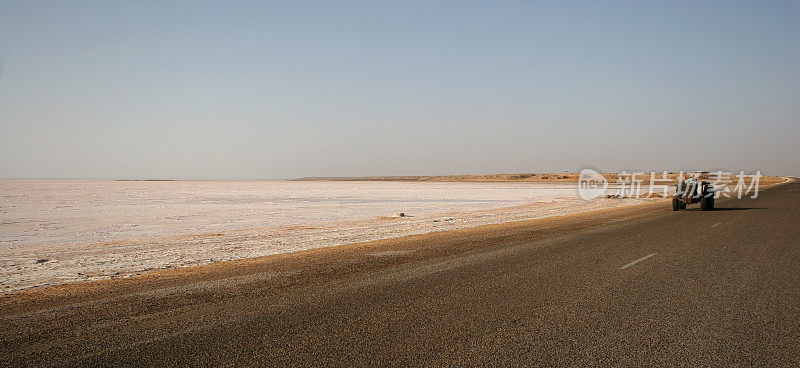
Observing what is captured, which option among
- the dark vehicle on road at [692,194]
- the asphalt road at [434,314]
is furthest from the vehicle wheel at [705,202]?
the asphalt road at [434,314]

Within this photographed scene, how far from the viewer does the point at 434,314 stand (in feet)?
19.0

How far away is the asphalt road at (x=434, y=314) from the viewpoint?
450cm

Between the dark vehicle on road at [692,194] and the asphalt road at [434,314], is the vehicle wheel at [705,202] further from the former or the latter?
the asphalt road at [434,314]

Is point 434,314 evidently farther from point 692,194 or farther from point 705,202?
point 692,194

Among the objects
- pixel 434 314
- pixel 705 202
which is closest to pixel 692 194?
pixel 705 202

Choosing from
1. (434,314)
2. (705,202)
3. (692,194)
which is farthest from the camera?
(692,194)

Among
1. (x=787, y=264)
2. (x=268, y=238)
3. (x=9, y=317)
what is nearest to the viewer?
(x=9, y=317)

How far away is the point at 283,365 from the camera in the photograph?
13.9 ft

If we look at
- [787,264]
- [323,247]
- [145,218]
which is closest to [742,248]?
[787,264]

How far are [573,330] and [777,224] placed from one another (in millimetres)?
16439

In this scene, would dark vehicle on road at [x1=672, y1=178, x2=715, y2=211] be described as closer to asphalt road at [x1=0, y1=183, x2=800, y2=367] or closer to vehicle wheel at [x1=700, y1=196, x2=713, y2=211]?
vehicle wheel at [x1=700, y1=196, x2=713, y2=211]

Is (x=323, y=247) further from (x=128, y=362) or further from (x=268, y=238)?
(x=128, y=362)

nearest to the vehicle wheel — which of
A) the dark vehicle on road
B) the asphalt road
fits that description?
the dark vehicle on road

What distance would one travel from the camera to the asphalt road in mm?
4500
